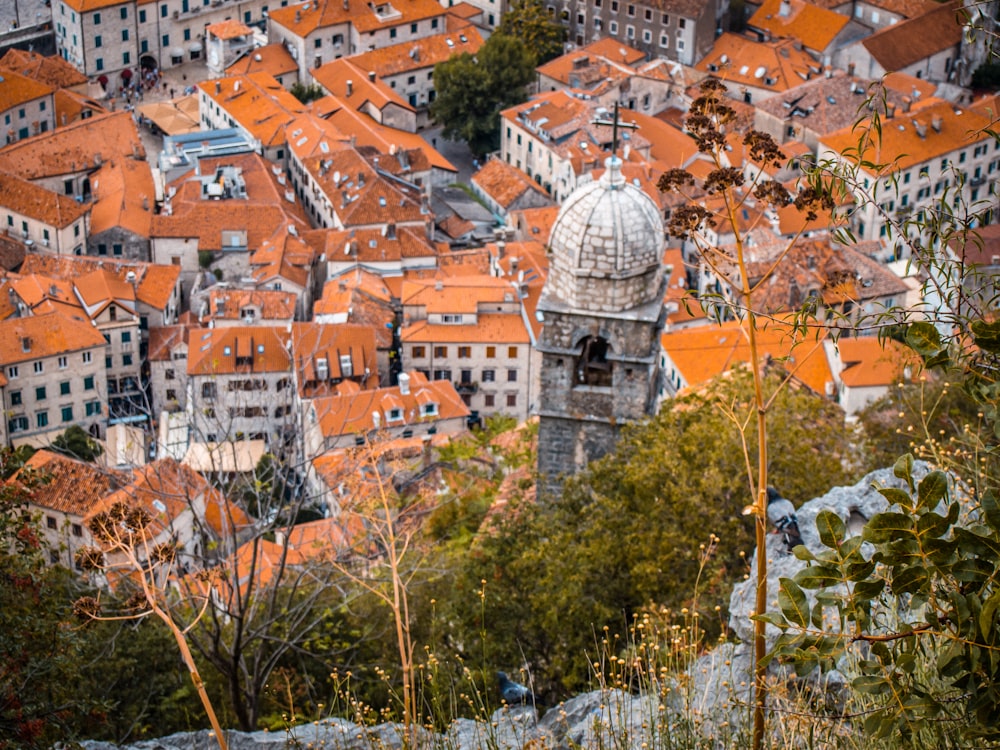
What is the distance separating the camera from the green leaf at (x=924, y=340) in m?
8.62

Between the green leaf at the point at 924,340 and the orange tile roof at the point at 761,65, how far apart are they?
6336 centimetres

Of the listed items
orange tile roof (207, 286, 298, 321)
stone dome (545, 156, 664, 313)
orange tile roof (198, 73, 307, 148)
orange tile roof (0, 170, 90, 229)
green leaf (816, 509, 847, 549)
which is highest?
orange tile roof (198, 73, 307, 148)

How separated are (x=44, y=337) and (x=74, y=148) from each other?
18.7 metres

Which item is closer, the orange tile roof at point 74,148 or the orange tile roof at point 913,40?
the orange tile roof at point 74,148

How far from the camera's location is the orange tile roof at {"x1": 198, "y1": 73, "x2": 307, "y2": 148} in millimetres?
67188

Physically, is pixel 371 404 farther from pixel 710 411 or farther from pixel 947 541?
pixel 947 541

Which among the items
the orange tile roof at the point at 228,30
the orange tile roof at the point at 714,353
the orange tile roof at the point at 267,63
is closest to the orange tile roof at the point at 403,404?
the orange tile roof at the point at 714,353

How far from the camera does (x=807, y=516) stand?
54.9 ft

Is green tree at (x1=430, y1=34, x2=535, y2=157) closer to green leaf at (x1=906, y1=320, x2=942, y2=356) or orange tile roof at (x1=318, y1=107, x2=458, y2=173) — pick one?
orange tile roof at (x1=318, y1=107, x2=458, y2=173)

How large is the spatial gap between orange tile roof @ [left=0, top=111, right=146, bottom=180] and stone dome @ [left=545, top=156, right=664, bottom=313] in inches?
1841

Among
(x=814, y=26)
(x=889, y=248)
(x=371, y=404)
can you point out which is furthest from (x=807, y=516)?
(x=814, y=26)

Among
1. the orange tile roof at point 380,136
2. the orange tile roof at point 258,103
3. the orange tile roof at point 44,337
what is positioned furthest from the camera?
the orange tile roof at point 258,103

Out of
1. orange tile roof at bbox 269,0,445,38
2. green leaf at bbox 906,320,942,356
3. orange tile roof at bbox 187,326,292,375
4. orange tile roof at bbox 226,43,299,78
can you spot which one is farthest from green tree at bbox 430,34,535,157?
green leaf at bbox 906,320,942,356

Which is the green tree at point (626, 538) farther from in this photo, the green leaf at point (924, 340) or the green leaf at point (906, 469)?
the green leaf at point (906, 469)
